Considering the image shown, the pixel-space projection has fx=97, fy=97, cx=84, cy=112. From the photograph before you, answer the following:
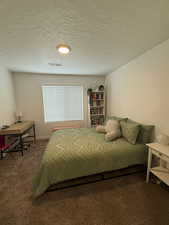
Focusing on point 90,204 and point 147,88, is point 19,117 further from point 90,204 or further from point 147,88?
point 147,88

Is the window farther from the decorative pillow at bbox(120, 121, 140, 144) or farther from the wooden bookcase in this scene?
the decorative pillow at bbox(120, 121, 140, 144)

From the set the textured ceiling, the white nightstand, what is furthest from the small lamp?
the white nightstand

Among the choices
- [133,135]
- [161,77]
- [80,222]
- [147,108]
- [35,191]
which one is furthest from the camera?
[147,108]

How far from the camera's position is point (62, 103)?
3826 mm

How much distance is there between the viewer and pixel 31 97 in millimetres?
3463

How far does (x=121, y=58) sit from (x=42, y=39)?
1.73 meters

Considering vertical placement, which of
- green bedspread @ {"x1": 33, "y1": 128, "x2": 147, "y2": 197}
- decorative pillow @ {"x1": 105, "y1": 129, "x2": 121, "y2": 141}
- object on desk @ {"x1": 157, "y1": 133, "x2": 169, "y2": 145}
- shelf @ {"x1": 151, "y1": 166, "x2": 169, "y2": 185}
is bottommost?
shelf @ {"x1": 151, "y1": 166, "x2": 169, "y2": 185}

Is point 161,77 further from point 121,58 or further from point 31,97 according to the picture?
point 31,97

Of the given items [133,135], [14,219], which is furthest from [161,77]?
[14,219]

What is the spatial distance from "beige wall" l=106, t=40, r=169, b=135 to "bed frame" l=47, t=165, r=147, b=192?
88cm

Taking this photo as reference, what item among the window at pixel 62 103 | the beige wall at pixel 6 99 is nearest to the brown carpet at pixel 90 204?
the beige wall at pixel 6 99

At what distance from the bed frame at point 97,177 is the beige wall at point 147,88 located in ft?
2.88

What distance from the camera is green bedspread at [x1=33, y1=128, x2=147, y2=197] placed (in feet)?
4.67

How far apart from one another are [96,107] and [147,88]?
200 cm
